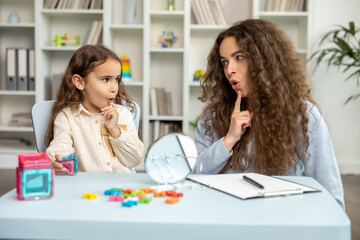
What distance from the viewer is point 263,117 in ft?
4.79

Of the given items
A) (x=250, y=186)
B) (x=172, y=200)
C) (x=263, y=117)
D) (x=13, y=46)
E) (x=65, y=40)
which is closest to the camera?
(x=172, y=200)

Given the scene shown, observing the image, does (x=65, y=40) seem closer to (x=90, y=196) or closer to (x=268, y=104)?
(x=268, y=104)

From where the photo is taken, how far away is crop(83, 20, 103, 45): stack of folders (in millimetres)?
3945

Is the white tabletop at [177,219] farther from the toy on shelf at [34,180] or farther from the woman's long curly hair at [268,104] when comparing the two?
the woman's long curly hair at [268,104]

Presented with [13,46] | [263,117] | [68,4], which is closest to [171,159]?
[263,117]

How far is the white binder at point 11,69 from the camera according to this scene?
12.9 ft

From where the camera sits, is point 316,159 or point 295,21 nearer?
point 316,159

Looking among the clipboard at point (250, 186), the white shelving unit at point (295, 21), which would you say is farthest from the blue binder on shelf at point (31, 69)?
the clipboard at point (250, 186)

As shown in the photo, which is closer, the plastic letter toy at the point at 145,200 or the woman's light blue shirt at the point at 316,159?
the plastic letter toy at the point at 145,200

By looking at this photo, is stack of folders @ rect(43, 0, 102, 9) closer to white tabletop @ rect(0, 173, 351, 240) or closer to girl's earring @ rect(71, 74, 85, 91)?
girl's earring @ rect(71, 74, 85, 91)

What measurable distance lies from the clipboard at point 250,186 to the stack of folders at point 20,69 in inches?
128

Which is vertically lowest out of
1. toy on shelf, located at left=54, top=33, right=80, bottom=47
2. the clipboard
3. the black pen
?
the clipboard

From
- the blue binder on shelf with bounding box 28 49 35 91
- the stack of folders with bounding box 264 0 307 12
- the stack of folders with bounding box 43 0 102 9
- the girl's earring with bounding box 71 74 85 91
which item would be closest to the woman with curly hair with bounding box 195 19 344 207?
the girl's earring with bounding box 71 74 85 91

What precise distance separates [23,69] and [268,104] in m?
3.08
